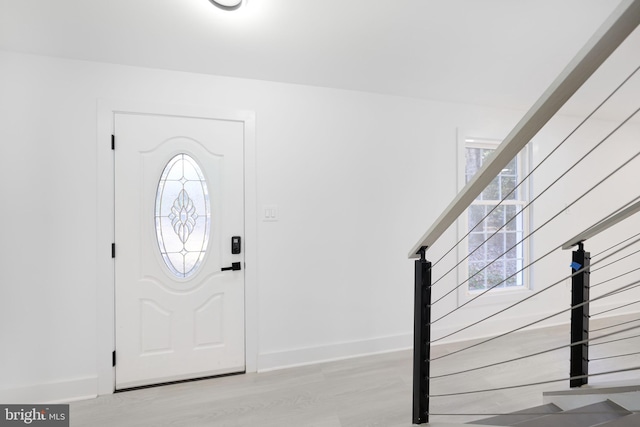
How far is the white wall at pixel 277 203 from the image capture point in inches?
83.7

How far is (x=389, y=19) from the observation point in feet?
6.01

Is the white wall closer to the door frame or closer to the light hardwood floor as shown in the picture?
the door frame

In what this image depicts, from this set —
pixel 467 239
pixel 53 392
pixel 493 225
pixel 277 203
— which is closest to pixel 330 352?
pixel 277 203

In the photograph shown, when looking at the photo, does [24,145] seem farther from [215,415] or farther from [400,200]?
[400,200]

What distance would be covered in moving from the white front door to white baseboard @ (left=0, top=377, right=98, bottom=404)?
7.3 inches

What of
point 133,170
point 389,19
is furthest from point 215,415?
point 389,19

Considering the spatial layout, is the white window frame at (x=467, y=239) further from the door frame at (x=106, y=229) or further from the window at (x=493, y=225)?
the door frame at (x=106, y=229)

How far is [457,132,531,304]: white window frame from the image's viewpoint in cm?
314

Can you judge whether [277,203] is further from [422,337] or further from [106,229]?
[422,337]

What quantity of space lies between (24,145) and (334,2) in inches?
87.3

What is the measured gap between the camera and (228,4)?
1.69 metres

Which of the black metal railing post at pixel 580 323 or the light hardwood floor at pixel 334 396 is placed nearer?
the black metal railing post at pixel 580 323

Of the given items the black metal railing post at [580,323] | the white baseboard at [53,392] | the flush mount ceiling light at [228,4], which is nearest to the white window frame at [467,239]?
the black metal railing post at [580,323]

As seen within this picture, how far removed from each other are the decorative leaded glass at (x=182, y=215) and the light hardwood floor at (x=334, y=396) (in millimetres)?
885
